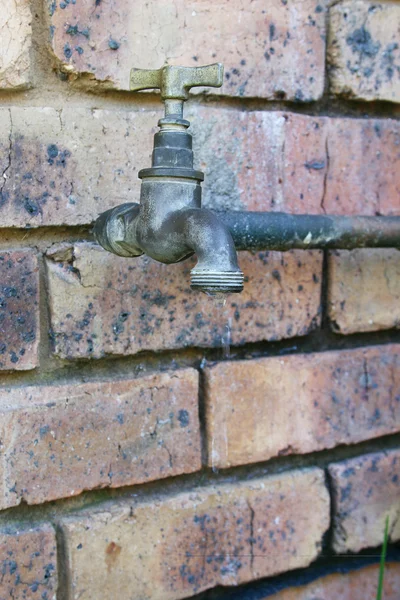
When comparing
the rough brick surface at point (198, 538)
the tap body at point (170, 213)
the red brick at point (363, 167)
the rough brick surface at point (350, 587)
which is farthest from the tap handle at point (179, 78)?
the rough brick surface at point (350, 587)

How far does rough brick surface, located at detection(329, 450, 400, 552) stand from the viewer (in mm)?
935

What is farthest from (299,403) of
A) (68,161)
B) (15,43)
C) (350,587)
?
(15,43)

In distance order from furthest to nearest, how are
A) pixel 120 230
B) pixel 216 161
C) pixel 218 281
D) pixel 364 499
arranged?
pixel 364 499, pixel 216 161, pixel 120 230, pixel 218 281

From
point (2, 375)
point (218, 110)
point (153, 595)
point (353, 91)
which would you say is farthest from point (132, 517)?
point (353, 91)

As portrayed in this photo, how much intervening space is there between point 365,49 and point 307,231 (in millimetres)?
282

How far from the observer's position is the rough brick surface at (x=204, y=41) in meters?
0.75

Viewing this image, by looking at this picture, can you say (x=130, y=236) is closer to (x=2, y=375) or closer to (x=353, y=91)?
(x=2, y=375)

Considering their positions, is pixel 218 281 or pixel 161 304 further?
pixel 161 304

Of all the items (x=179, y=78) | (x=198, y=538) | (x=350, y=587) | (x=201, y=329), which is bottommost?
(x=350, y=587)

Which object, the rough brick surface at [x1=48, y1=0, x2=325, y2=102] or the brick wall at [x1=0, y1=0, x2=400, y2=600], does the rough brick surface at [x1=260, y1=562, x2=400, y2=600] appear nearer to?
the brick wall at [x1=0, y1=0, x2=400, y2=600]

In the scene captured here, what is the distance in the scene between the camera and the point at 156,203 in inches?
27.0

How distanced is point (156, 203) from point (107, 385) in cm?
22

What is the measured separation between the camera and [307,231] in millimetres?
773

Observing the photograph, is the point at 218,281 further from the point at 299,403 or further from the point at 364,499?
the point at 364,499
